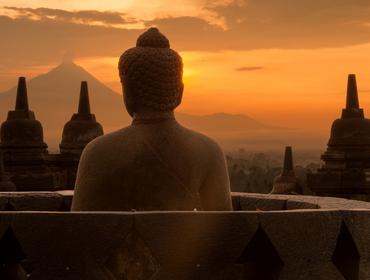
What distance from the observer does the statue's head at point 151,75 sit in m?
3.90

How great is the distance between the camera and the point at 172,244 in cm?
324

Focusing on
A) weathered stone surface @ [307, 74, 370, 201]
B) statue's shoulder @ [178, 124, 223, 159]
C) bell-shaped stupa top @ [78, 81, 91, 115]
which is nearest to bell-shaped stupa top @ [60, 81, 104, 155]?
bell-shaped stupa top @ [78, 81, 91, 115]

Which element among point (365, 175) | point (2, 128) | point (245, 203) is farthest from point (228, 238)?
point (2, 128)

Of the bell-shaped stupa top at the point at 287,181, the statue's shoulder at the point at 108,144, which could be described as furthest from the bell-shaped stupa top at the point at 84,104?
the statue's shoulder at the point at 108,144

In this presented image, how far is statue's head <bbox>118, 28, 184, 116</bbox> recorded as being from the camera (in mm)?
3900

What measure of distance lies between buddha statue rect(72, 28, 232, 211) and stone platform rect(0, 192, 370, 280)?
19.5 inches

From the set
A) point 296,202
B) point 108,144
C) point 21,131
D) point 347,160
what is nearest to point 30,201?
point 108,144

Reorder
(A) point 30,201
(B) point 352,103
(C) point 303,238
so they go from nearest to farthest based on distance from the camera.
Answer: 1. (C) point 303,238
2. (A) point 30,201
3. (B) point 352,103

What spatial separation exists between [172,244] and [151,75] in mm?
1013

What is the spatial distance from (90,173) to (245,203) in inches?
61.1

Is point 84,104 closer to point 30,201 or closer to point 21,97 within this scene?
point 21,97

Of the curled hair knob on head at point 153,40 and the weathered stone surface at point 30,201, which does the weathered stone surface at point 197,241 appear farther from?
the weathered stone surface at point 30,201

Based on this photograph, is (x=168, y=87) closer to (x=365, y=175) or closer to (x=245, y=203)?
(x=245, y=203)

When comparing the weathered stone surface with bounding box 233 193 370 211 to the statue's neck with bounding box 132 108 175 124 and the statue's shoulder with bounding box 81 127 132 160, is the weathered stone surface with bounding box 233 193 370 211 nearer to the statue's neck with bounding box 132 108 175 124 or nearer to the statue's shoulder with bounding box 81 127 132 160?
the statue's neck with bounding box 132 108 175 124
